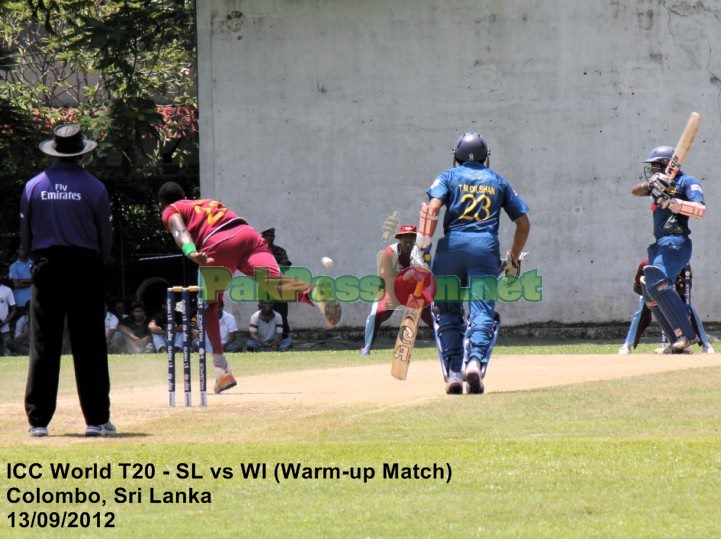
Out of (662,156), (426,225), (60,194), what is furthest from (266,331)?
(60,194)

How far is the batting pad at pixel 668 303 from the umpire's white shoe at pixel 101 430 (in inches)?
311

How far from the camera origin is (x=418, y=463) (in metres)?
7.77

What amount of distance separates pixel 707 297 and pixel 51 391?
1568 centimetres

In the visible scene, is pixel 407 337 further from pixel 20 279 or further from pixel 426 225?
pixel 20 279

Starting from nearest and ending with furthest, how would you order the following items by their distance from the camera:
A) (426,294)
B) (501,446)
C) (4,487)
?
(4,487) → (501,446) → (426,294)

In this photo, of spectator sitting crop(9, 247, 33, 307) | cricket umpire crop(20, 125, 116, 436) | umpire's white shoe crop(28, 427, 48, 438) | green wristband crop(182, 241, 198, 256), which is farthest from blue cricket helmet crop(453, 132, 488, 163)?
spectator sitting crop(9, 247, 33, 307)

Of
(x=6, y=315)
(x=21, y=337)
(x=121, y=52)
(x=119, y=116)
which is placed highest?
(x=121, y=52)

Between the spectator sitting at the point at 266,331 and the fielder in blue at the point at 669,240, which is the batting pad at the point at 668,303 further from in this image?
the spectator sitting at the point at 266,331

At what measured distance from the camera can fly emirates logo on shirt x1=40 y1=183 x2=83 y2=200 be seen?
9.05 metres

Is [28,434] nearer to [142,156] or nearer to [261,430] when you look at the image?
[261,430]

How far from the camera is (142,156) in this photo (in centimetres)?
2520

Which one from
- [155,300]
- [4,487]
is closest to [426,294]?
[4,487]

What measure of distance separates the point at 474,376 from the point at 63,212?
3680 millimetres

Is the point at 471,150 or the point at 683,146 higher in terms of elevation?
the point at 471,150
